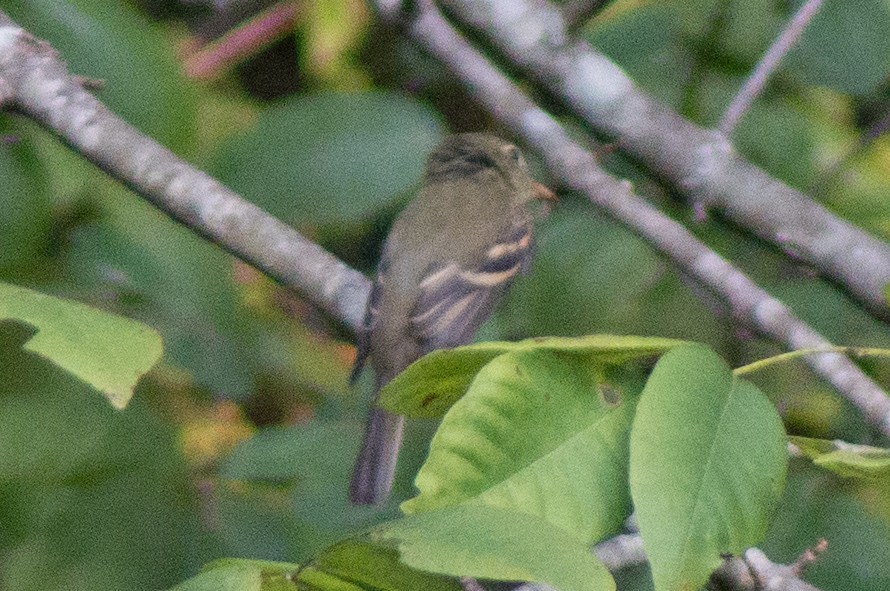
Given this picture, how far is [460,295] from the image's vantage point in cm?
363

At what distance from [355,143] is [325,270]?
0.48 meters

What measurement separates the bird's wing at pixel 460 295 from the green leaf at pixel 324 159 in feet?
1.30

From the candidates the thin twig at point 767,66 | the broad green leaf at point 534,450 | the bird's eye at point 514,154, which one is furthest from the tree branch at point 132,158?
the bird's eye at point 514,154

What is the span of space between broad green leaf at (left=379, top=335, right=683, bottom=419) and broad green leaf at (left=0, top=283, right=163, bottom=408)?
0.90 feet

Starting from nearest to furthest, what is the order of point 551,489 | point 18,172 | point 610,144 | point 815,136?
point 551,489, point 18,172, point 610,144, point 815,136

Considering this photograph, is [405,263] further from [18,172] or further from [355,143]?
[18,172]

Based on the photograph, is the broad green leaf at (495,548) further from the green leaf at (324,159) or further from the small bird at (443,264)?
the green leaf at (324,159)

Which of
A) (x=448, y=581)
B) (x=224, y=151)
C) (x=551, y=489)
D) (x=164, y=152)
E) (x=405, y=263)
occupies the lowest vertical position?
(x=405, y=263)

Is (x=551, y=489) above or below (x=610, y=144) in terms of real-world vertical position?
above

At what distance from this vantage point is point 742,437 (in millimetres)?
1376

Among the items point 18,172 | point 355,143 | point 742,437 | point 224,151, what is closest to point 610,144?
point 355,143

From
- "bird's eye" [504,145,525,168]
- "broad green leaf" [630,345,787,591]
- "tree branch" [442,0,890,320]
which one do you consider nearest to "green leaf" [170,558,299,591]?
"broad green leaf" [630,345,787,591]

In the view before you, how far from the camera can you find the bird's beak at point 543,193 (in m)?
4.34

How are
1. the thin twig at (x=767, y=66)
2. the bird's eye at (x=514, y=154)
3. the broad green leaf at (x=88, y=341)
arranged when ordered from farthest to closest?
the bird's eye at (x=514, y=154)
the thin twig at (x=767, y=66)
the broad green leaf at (x=88, y=341)
